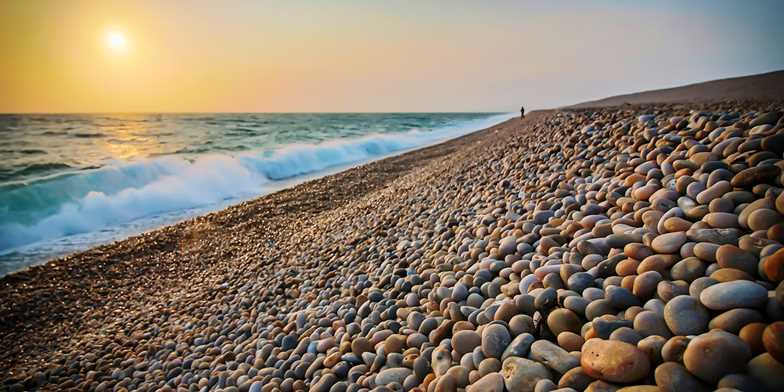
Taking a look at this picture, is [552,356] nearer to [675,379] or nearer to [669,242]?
[675,379]

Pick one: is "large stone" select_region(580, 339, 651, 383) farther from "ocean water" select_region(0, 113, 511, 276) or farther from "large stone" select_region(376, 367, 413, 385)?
"ocean water" select_region(0, 113, 511, 276)

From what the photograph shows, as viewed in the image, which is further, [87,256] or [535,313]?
[87,256]

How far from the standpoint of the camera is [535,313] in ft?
5.23

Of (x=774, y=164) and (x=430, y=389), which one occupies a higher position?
(x=774, y=164)

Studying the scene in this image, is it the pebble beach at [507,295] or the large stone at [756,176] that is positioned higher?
the large stone at [756,176]

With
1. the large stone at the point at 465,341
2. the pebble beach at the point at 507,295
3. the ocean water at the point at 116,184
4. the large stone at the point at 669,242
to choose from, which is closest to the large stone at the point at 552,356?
the pebble beach at the point at 507,295

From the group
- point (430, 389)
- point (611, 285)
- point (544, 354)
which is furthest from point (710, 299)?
point (430, 389)

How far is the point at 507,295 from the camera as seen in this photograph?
1.87 metres

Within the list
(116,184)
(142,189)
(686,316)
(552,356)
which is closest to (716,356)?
(686,316)

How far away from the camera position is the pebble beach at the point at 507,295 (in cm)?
124

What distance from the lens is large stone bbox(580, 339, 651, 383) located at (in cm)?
114

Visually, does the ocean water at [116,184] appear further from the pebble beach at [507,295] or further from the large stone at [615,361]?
the large stone at [615,361]

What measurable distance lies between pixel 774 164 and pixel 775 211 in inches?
16.3

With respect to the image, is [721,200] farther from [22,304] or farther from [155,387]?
[22,304]
